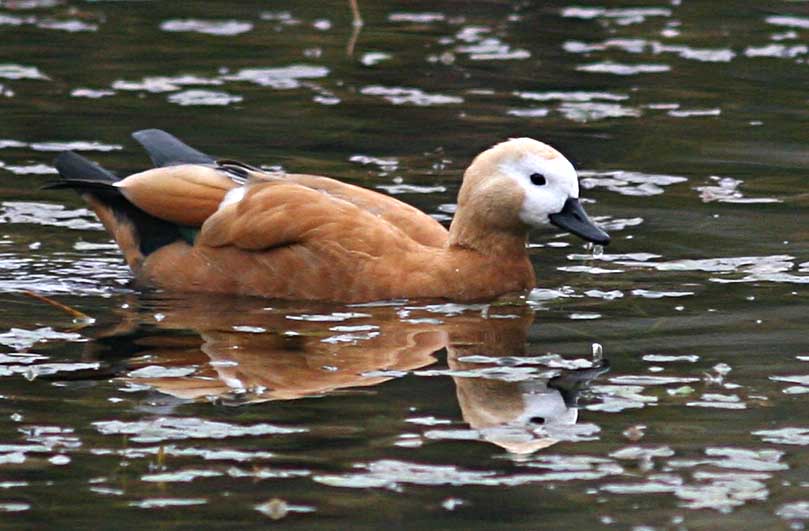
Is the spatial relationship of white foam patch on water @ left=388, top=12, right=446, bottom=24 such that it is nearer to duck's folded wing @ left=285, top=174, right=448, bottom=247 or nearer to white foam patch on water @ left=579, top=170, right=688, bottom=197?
white foam patch on water @ left=579, top=170, right=688, bottom=197

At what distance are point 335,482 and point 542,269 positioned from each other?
431 centimetres

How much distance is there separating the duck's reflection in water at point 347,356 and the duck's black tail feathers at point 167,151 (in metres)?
1.18

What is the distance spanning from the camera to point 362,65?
16500mm

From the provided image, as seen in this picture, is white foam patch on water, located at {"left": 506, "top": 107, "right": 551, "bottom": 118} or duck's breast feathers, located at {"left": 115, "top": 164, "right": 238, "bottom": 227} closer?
duck's breast feathers, located at {"left": 115, "top": 164, "right": 238, "bottom": 227}

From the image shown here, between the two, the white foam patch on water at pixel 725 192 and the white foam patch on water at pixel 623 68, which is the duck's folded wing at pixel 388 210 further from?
the white foam patch on water at pixel 623 68

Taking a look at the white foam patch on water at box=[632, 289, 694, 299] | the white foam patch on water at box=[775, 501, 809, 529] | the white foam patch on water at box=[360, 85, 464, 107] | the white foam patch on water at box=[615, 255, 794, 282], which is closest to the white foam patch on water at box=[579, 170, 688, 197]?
the white foam patch on water at box=[615, 255, 794, 282]

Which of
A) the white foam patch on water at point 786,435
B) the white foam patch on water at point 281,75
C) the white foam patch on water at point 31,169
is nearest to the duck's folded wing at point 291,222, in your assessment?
the white foam patch on water at point 31,169

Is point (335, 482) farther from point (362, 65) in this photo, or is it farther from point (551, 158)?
point (362, 65)

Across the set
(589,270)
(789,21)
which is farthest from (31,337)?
(789,21)

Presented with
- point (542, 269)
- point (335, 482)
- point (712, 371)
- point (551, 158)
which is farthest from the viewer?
point (542, 269)

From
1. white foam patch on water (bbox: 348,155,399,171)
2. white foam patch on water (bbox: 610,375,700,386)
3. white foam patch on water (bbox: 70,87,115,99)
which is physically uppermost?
white foam patch on water (bbox: 70,87,115,99)

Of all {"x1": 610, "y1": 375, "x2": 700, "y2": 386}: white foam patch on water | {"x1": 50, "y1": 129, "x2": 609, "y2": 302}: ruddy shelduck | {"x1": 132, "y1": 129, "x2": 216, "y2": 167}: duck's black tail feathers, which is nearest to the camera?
{"x1": 610, "y1": 375, "x2": 700, "y2": 386}: white foam patch on water

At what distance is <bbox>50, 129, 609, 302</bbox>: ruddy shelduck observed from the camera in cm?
1006

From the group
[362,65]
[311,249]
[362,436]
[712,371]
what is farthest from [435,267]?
[362,65]
